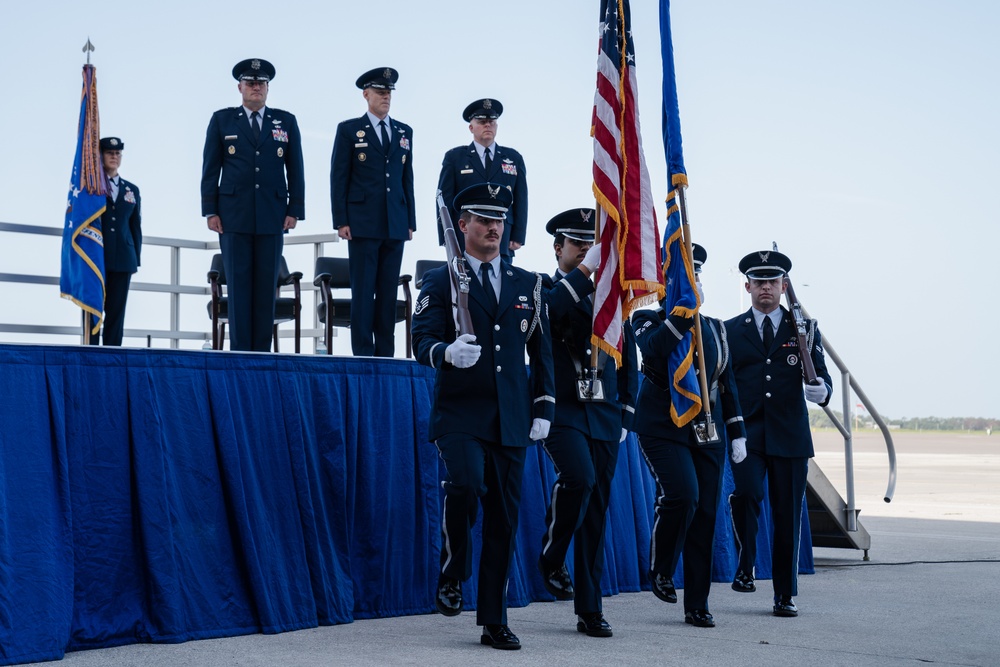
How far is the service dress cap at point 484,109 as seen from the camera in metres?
8.66

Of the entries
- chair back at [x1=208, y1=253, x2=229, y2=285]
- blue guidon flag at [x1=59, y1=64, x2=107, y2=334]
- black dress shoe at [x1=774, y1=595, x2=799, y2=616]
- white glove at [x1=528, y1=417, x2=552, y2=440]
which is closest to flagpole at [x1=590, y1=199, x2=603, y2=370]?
white glove at [x1=528, y1=417, x2=552, y2=440]

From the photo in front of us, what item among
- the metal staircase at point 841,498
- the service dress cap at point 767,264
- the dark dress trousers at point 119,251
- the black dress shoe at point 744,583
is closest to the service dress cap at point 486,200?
the service dress cap at point 767,264

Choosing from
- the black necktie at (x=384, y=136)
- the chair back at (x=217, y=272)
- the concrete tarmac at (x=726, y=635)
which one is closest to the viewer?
the concrete tarmac at (x=726, y=635)

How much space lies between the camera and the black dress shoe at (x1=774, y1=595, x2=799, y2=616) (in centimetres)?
660

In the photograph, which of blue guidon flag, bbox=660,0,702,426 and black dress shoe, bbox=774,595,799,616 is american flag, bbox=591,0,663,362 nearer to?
blue guidon flag, bbox=660,0,702,426

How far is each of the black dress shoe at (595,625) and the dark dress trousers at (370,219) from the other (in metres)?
2.67

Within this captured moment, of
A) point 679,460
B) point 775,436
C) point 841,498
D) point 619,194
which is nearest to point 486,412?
point 679,460

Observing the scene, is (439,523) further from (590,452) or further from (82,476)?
(82,476)

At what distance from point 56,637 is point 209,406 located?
1329 mm

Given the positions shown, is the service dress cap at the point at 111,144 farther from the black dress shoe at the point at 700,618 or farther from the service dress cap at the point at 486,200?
the black dress shoe at the point at 700,618

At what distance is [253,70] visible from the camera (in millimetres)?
7680

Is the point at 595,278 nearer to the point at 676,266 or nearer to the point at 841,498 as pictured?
the point at 676,266

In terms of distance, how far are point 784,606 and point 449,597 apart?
7.37 feet

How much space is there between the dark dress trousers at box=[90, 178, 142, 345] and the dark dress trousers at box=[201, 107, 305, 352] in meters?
1.79
